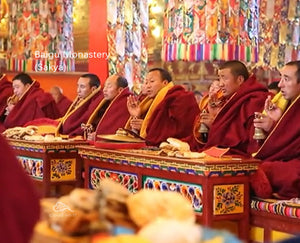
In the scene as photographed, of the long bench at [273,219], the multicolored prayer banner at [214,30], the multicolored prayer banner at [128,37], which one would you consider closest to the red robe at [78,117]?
the multicolored prayer banner at [214,30]

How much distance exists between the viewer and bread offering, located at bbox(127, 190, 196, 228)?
171cm

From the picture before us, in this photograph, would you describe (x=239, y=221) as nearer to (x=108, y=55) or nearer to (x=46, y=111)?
(x=46, y=111)

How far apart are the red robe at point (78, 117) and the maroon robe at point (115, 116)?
0.39m

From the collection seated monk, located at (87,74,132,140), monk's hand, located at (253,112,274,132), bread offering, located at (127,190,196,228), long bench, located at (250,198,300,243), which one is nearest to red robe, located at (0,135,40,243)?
bread offering, located at (127,190,196,228)

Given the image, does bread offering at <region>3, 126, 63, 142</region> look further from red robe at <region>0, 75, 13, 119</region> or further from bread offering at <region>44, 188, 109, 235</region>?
bread offering at <region>44, 188, 109, 235</region>

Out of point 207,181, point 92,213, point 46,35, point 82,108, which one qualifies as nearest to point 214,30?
point 82,108

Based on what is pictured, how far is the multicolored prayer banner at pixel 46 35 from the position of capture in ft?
35.5

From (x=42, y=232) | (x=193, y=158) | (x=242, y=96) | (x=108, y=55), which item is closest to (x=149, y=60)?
(x=108, y=55)

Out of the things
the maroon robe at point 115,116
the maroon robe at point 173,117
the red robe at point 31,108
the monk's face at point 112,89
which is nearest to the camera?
the maroon robe at point 173,117

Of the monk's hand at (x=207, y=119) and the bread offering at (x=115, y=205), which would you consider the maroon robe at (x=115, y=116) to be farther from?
the bread offering at (x=115, y=205)

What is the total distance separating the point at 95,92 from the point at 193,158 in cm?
330

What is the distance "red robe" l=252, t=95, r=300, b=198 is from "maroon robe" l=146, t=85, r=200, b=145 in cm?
146

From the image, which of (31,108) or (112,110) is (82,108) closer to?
(112,110)

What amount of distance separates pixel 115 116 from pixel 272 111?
7.67 feet
